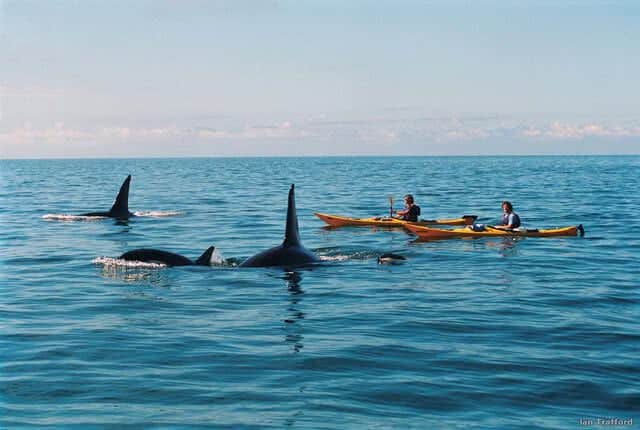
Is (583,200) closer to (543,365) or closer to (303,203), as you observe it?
(303,203)

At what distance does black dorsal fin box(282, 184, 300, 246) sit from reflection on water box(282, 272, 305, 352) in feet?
3.53

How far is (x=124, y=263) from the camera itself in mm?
19844

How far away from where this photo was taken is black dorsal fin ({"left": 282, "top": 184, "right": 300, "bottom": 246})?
18100mm

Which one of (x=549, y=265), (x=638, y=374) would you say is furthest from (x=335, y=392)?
(x=549, y=265)

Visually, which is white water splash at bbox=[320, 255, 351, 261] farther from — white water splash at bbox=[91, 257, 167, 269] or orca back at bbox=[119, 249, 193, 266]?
white water splash at bbox=[91, 257, 167, 269]

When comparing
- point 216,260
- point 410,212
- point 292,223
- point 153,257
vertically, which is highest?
point 292,223

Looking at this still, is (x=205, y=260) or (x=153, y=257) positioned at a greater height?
(x=153, y=257)

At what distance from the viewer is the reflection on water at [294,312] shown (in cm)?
1230

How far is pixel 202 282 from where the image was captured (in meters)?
17.8

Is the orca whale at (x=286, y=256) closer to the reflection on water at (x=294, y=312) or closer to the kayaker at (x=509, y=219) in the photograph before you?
the reflection on water at (x=294, y=312)

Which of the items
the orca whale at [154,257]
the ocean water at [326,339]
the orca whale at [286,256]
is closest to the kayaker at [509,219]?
the ocean water at [326,339]

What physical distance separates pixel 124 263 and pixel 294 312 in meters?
6.75

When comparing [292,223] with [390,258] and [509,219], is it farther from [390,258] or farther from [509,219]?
[509,219]

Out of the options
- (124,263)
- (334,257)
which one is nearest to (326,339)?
(124,263)
